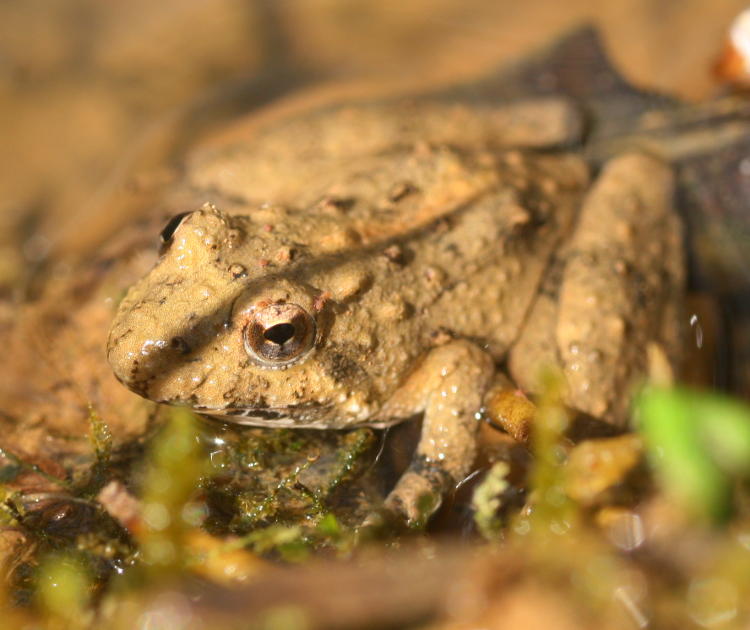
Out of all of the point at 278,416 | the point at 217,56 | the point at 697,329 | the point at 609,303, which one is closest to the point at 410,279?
the point at 278,416

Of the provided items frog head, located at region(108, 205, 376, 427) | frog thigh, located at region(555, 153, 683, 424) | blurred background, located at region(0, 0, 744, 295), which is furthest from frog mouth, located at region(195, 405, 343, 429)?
blurred background, located at region(0, 0, 744, 295)

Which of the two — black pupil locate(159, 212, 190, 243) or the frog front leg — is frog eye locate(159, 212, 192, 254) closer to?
black pupil locate(159, 212, 190, 243)

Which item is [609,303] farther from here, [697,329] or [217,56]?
[217,56]

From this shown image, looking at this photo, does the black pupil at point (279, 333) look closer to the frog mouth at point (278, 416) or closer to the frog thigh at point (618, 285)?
the frog mouth at point (278, 416)

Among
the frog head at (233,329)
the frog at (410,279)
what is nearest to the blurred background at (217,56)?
the frog at (410,279)

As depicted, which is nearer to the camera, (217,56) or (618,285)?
(618,285)
